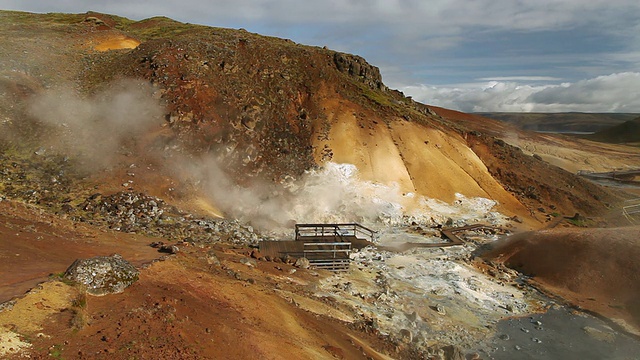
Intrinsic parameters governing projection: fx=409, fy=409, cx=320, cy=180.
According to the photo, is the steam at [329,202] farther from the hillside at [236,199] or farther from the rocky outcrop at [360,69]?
the rocky outcrop at [360,69]

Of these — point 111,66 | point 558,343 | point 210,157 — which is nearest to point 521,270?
point 558,343

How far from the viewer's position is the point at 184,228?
60.5 ft

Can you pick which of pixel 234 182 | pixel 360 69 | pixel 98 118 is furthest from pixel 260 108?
pixel 360 69

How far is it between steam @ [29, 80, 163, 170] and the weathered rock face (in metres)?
13.0

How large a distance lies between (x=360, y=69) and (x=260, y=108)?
1261 cm

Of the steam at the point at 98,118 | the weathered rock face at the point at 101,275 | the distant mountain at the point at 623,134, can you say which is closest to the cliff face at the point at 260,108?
the steam at the point at 98,118

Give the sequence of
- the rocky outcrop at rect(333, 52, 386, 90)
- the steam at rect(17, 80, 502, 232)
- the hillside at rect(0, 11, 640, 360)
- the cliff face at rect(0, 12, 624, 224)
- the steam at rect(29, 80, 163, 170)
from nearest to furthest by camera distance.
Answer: the hillside at rect(0, 11, 640, 360), the steam at rect(29, 80, 163, 170), the steam at rect(17, 80, 502, 232), the cliff face at rect(0, 12, 624, 224), the rocky outcrop at rect(333, 52, 386, 90)

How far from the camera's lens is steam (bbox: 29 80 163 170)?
21336 mm

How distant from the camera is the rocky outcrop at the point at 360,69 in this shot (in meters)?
36.2

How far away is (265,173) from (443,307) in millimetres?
14031

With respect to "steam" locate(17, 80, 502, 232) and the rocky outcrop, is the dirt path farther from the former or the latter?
the rocky outcrop

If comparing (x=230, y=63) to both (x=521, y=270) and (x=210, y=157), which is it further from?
(x=521, y=270)

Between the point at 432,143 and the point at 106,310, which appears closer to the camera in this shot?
the point at 106,310

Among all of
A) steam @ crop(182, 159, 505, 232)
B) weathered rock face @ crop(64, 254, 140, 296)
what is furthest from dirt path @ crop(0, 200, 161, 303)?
steam @ crop(182, 159, 505, 232)
